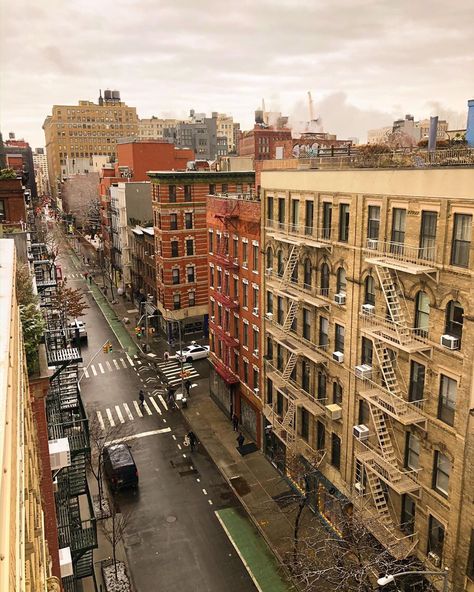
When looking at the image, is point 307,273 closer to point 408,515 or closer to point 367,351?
point 367,351

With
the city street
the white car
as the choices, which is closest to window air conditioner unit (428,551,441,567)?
the city street

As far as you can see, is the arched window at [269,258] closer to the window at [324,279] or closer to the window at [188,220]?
the window at [324,279]

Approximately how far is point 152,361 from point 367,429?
117 feet

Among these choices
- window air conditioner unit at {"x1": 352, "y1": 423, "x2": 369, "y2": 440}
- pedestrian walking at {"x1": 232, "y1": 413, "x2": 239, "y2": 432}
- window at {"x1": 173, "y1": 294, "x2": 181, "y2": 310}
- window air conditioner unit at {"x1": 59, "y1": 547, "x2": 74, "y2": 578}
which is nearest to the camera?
window air conditioner unit at {"x1": 59, "y1": 547, "x2": 74, "y2": 578}

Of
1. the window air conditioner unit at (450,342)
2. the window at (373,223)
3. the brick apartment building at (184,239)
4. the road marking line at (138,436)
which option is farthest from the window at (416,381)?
the brick apartment building at (184,239)

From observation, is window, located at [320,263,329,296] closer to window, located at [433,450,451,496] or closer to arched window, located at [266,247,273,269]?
arched window, located at [266,247,273,269]

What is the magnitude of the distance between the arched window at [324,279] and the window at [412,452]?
878 cm

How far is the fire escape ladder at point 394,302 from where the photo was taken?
70.2ft

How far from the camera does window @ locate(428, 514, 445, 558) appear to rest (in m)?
21.1

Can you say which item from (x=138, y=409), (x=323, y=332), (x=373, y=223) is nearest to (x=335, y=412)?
(x=323, y=332)

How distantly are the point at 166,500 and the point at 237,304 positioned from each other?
1504 centimetres

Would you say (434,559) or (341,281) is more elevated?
(341,281)

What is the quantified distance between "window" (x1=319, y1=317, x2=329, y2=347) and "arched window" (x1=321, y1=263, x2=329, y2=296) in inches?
62.7

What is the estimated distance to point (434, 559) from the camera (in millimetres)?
21281
